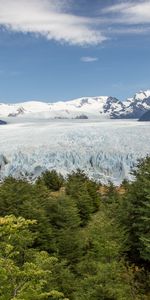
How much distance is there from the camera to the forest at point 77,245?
1801cm

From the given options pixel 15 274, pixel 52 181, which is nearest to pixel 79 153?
pixel 52 181

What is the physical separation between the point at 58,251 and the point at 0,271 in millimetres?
15782

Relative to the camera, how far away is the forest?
18014 millimetres

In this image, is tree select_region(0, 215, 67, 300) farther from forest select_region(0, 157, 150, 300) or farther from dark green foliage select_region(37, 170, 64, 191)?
dark green foliage select_region(37, 170, 64, 191)

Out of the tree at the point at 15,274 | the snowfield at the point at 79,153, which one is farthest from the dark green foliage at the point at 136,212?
the snowfield at the point at 79,153

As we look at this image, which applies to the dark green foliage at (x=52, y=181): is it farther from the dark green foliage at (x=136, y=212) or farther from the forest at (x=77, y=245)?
the dark green foliage at (x=136, y=212)

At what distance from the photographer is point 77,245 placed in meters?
31.0

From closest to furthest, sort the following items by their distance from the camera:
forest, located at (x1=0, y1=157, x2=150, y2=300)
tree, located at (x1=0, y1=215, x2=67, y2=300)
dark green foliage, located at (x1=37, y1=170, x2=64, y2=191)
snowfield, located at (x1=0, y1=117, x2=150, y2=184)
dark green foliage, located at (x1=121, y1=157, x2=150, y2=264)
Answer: tree, located at (x1=0, y1=215, x2=67, y2=300)
forest, located at (x1=0, y1=157, x2=150, y2=300)
dark green foliage, located at (x1=121, y1=157, x2=150, y2=264)
dark green foliage, located at (x1=37, y1=170, x2=64, y2=191)
snowfield, located at (x1=0, y1=117, x2=150, y2=184)

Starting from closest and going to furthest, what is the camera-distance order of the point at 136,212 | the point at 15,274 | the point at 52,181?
the point at 15,274, the point at 136,212, the point at 52,181

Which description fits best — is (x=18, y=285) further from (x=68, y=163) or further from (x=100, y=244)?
(x=68, y=163)

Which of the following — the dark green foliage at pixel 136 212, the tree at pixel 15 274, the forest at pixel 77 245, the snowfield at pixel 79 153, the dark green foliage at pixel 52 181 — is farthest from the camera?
the snowfield at pixel 79 153

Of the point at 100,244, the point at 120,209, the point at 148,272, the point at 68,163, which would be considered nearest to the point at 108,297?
the point at 100,244

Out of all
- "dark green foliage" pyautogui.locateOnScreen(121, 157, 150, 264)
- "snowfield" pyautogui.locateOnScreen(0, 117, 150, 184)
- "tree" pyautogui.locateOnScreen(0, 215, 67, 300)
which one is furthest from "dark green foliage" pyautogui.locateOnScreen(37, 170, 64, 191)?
"tree" pyautogui.locateOnScreen(0, 215, 67, 300)

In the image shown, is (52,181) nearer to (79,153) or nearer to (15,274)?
(79,153)
